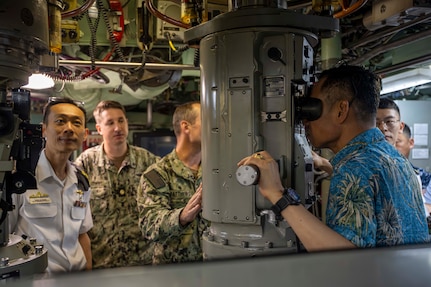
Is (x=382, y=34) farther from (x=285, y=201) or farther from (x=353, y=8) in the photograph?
(x=285, y=201)

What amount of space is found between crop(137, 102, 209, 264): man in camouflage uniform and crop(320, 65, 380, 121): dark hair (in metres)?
1.00

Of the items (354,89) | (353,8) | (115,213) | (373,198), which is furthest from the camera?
(115,213)

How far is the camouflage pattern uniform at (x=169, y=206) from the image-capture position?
7.66 feet

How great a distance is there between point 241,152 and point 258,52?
15.3 inches

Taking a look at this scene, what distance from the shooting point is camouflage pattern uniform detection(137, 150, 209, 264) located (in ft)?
7.66

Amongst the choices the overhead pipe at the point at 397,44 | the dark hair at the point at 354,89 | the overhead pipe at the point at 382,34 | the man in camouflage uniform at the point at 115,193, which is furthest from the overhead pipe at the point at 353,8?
the man in camouflage uniform at the point at 115,193

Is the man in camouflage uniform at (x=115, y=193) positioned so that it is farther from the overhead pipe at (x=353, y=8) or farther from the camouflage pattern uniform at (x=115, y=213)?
the overhead pipe at (x=353, y=8)

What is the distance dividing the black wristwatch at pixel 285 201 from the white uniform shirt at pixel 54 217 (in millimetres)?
1297

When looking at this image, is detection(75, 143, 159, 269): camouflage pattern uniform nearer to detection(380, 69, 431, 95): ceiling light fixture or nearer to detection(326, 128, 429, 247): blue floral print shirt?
detection(326, 128, 429, 247): blue floral print shirt

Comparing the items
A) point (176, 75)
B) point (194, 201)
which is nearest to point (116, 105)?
point (176, 75)

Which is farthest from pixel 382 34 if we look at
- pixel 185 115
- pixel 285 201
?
pixel 285 201

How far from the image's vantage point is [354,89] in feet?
5.08

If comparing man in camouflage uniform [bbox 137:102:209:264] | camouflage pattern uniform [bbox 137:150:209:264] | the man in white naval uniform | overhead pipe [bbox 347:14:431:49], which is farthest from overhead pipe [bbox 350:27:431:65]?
the man in white naval uniform

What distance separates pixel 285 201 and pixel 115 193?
2215mm
